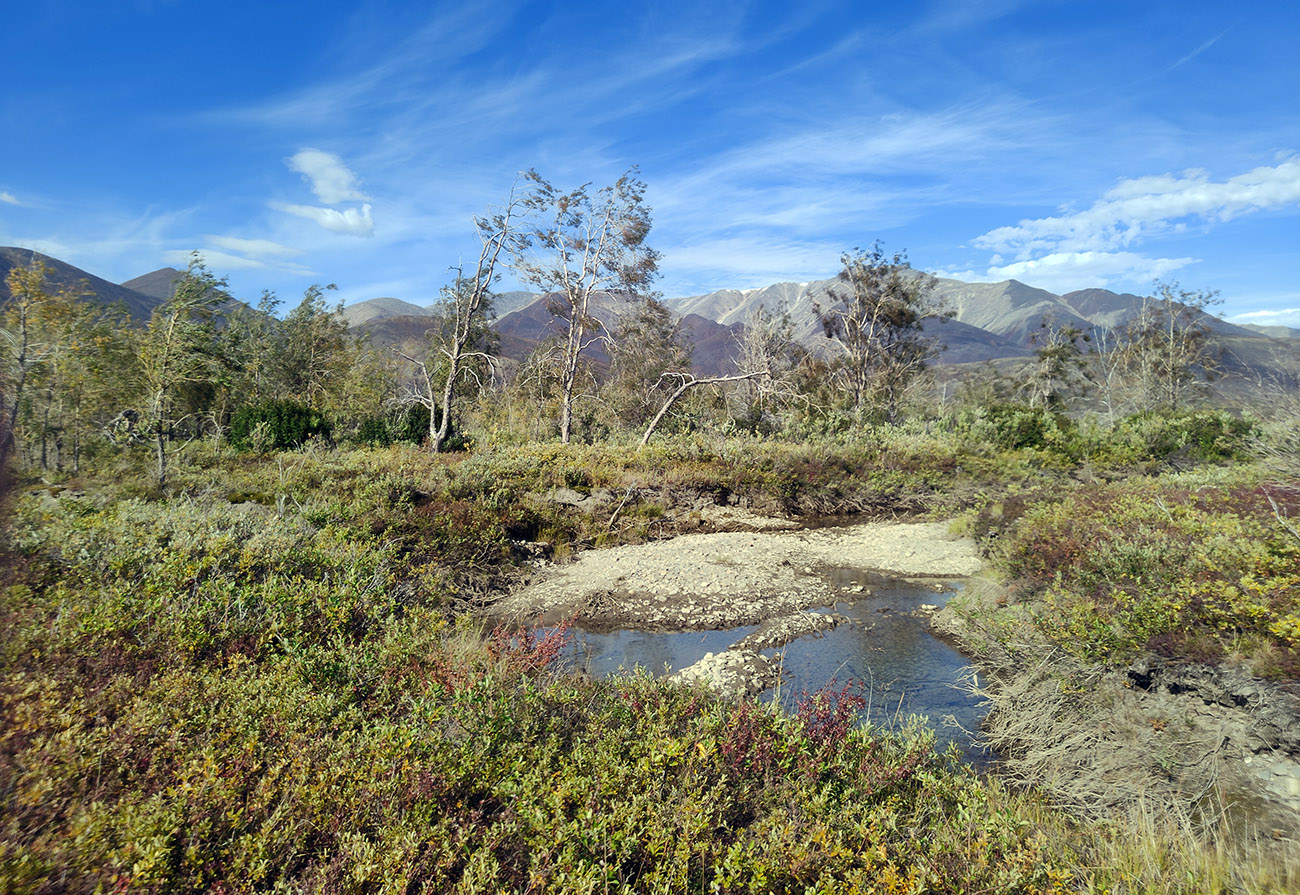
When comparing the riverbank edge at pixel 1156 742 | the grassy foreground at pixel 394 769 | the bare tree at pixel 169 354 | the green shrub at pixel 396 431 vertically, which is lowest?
the riverbank edge at pixel 1156 742

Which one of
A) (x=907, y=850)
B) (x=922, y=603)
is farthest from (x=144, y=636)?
(x=922, y=603)

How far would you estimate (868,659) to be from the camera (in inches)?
304

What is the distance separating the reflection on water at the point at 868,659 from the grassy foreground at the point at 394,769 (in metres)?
1.48

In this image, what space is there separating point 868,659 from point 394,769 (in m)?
6.31

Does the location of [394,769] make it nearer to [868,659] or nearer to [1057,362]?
[868,659]

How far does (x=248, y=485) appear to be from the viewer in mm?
11461

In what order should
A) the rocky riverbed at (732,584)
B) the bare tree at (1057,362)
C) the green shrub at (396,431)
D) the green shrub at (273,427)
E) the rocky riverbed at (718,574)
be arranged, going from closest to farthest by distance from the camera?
the rocky riverbed at (732,584) → the rocky riverbed at (718,574) → the green shrub at (273,427) → the green shrub at (396,431) → the bare tree at (1057,362)

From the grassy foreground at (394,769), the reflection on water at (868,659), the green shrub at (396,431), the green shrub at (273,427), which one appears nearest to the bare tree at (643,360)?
the green shrub at (396,431)

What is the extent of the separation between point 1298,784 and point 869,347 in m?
34.3

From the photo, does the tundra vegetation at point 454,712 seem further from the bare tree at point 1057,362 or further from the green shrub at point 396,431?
the bare tree at point 1057,362

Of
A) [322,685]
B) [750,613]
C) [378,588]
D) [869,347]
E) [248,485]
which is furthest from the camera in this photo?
[869,347]

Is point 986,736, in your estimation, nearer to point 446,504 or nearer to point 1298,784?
point 1298,784

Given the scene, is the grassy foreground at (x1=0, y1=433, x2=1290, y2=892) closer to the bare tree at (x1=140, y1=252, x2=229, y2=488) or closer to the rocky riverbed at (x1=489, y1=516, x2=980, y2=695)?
the rocky riverbed at (x1=489, y1=516, x2=980, y2=695)

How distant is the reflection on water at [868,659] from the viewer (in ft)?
20.8
